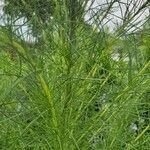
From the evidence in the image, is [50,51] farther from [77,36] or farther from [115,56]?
[115,56]

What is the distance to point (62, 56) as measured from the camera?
1.33 metres

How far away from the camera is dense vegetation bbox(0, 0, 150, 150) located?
4.03 ft

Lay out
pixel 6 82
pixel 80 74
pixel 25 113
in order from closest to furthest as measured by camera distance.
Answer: pixel 25 113, pixel 80 74, pixel 6 82

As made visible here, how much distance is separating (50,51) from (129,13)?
0.85 feet

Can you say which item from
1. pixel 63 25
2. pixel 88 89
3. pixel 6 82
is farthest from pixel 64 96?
pixel 6 82

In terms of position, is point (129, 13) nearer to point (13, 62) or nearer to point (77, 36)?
point (77, 36)

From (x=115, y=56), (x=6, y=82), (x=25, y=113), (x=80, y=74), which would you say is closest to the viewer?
(x=25, y=113)

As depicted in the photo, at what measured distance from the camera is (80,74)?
137 cm

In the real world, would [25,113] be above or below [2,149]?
above

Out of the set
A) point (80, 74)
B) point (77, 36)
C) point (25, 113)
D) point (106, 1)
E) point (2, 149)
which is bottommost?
point (2, 149)

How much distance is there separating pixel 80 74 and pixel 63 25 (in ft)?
0.52

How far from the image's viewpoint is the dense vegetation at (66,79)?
48.3 inches

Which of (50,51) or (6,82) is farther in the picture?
(6,82)

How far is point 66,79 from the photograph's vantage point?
1248 mm
